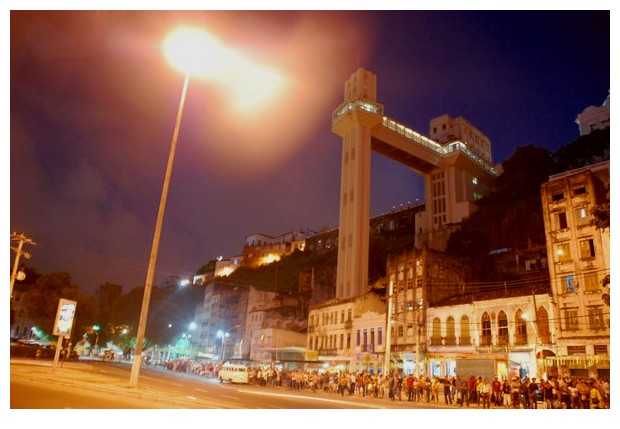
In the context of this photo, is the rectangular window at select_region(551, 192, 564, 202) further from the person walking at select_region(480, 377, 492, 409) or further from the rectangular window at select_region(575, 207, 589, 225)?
the person walking at select_region(480, 377, 492, 409)

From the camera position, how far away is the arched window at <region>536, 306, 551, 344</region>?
3011 centimetres

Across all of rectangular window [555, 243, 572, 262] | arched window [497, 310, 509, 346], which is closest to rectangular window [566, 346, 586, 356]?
arched window [497, 310, 509, 346]

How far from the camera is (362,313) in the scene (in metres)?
45.4

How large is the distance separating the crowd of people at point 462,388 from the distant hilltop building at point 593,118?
52.1 m

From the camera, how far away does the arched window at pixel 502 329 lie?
32094mm

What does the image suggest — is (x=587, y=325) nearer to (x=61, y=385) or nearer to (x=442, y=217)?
(x=61, y=385)

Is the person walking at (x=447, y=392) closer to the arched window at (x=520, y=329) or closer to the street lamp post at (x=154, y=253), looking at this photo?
the arched window at (x=520, y=329)

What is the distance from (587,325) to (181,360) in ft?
137

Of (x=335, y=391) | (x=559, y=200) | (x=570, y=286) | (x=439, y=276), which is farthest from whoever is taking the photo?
(x=439, y=276)

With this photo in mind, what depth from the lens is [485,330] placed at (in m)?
33.8

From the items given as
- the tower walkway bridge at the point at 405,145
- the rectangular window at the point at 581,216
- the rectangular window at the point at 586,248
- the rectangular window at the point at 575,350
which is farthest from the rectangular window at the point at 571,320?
the tower walkway bridge at the point at 405,145

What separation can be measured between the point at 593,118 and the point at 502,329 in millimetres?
48121

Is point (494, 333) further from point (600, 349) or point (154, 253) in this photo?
point (154, 253)
